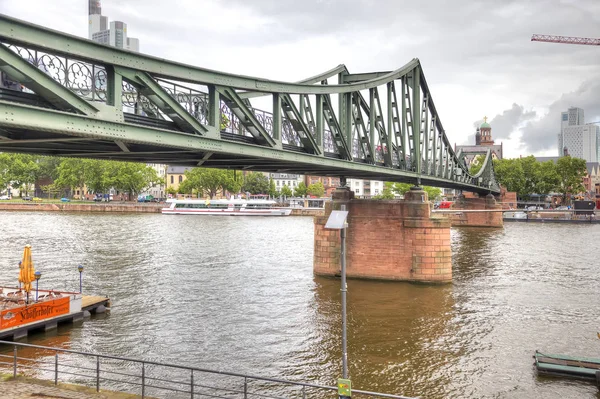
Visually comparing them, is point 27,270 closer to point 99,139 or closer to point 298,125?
point 99,139

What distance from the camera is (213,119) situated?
691 inches

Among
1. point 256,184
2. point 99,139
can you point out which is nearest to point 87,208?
point 256,184

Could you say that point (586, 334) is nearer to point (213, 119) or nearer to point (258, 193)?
point (213, 119)

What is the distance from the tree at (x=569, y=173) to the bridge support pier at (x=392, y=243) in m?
119

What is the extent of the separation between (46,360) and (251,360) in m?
7.54

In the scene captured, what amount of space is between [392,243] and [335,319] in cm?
1153

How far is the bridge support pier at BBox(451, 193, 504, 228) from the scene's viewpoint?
9256 centimetres

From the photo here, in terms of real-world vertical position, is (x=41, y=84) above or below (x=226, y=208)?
above

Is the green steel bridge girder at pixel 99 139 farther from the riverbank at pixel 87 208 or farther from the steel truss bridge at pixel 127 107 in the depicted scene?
the riverbank at pixel 87 208

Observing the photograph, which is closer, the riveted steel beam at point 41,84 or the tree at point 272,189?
the riveted steel beam at point 41,84

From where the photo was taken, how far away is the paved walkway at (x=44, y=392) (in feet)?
38.0

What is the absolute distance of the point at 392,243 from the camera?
3572 cm

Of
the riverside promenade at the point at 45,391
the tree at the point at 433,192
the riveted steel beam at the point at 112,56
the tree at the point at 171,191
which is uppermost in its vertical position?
the riveted steel beam at the point at 112,56

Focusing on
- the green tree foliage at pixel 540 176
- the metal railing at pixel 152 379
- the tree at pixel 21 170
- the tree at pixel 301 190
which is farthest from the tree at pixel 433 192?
the metal railing at pixel 152 379
